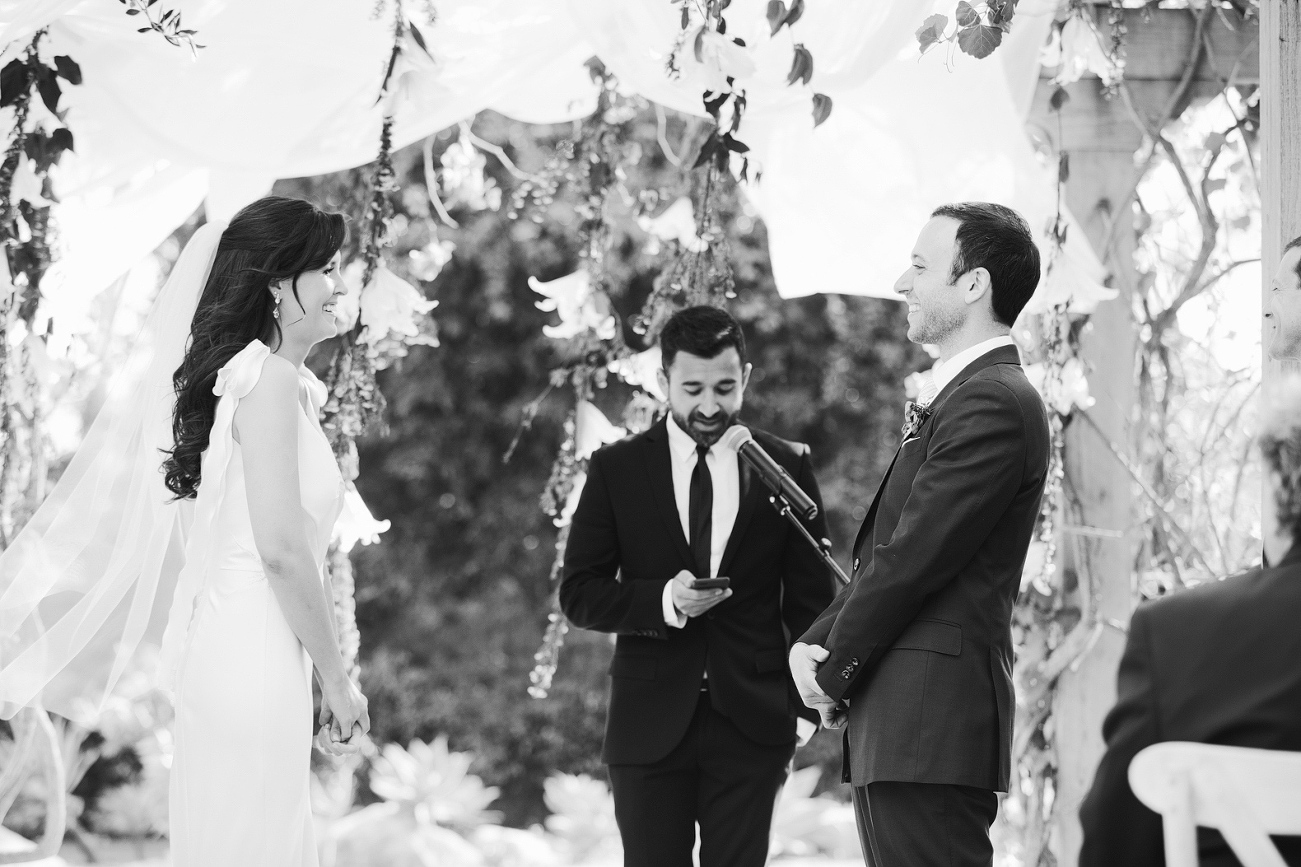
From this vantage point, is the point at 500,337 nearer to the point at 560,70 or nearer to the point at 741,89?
the point at 560,70

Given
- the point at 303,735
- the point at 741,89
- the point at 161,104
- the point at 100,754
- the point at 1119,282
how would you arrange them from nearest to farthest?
the point at 303,735
the point at 741,89
the point at 161,104
the point at 1119,282
the point at 100,754

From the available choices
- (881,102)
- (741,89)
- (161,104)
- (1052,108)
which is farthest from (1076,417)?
(161,104)

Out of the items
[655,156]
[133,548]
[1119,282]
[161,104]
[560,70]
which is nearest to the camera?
[133,548]

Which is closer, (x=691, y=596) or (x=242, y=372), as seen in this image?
(x=242, y=372)

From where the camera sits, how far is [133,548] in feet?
9.41

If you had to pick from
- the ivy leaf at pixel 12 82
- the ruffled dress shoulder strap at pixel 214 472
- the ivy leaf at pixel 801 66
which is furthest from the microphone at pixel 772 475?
the ivy leaf at pixel 12 82

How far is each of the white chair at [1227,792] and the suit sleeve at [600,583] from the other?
1.69m

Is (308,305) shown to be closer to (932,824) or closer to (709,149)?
(709,149)

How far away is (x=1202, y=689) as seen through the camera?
162 centimetres

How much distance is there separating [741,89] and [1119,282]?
1.49 m

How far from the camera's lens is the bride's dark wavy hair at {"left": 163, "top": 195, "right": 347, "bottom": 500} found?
265 cm

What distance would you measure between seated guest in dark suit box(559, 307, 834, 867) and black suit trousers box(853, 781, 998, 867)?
2.26ft

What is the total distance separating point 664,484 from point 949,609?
1.05 m

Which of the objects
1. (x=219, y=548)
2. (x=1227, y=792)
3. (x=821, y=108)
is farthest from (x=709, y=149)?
(x=1227, y=792)
